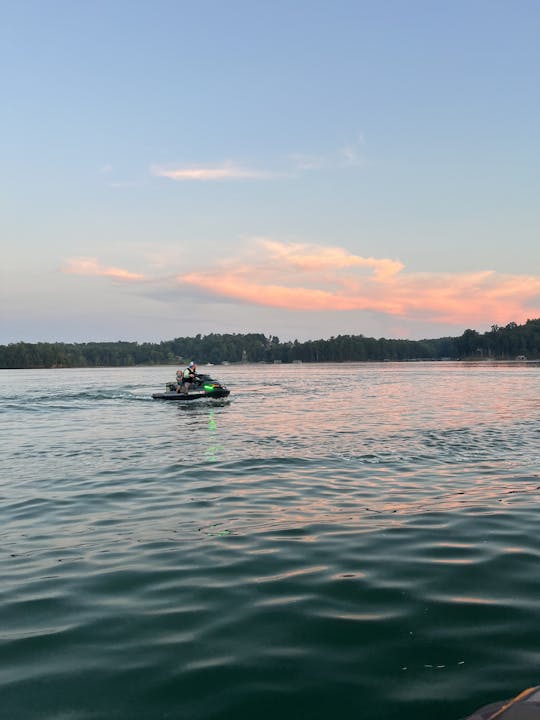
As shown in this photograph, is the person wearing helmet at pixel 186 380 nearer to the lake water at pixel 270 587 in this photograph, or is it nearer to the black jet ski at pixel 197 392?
the black jet ski at pixel 197 392

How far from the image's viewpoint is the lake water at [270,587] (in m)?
4.45

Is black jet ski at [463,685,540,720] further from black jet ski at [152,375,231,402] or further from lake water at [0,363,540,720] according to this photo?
black jet ski at [152,375,231,402]

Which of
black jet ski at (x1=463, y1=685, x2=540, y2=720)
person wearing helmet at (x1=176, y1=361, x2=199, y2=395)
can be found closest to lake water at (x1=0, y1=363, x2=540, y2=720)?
black jet ski at (x1=463, y1=685, x2=540, y2=720)

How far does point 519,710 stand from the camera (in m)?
3.05

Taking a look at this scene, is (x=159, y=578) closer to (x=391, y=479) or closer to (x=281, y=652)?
(x=281, y=652)

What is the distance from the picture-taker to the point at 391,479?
13195 millimetres

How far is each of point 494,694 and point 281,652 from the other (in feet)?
5.91

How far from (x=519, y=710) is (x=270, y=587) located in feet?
13.1

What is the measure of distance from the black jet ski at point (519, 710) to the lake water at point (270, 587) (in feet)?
2.87

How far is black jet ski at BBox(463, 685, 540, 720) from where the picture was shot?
9.80 ft

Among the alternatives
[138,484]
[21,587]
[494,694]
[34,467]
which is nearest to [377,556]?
[494,694]

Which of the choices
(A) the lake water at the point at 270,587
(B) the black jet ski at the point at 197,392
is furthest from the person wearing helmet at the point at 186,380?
(A) the lake water at the point at 270,587

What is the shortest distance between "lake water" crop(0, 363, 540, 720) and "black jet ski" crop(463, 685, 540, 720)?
34.5 inches

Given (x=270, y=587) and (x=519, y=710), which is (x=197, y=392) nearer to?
(x=270, y=587)
